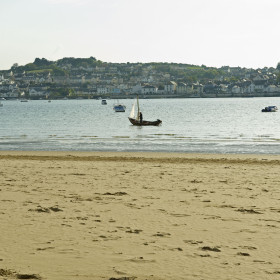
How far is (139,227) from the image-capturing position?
9.91m

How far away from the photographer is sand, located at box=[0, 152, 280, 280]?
24.6 ft

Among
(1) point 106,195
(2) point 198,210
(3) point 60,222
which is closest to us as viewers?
(3) point 60,222

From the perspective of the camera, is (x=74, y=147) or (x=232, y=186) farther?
(x=74, y=147)

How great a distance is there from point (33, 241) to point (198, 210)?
3.98 meters

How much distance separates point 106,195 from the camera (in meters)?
13.6

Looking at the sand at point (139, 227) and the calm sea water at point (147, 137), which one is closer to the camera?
the sand at point (139, 227)

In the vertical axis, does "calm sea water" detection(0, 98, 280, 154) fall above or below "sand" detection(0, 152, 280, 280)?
below

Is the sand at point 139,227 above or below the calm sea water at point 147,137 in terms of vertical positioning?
above

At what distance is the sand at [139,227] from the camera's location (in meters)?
7.50

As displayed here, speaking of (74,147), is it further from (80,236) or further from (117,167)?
(80,236)

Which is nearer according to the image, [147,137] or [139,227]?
[139,227]

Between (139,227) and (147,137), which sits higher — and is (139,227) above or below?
above

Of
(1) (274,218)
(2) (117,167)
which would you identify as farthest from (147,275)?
(2) (117,167)

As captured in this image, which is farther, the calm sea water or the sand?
the calm sea water
